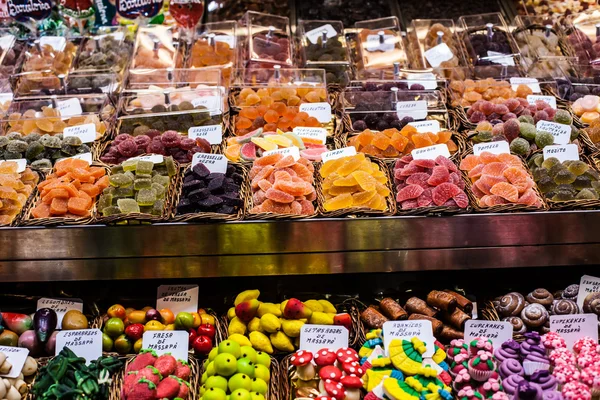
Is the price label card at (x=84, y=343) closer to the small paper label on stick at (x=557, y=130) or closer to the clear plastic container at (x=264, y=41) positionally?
the clear plastic container at (x=264, y=41)

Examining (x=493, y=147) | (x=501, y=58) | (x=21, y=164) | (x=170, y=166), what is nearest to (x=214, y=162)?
(x=170, y=166)

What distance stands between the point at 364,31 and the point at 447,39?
1.51 feet

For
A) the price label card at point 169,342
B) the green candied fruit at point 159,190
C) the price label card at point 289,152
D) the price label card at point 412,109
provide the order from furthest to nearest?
the price label card at point 412,109 → the price label card at point 289,152 → the green candied fruit at point 159,190 → the price label card at point 169,342

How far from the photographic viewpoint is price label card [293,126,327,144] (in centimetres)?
300

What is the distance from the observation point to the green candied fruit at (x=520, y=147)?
9.29 feet

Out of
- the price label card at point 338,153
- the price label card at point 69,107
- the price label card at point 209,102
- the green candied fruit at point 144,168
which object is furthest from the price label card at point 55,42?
the price label card at point 338,153

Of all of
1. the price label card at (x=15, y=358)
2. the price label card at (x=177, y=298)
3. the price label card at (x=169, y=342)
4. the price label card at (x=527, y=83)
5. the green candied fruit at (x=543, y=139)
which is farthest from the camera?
the price label card at (x=527, y=83)

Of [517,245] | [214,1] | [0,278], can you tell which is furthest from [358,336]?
[214,1]

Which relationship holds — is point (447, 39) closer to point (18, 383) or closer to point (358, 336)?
point (358, 336)

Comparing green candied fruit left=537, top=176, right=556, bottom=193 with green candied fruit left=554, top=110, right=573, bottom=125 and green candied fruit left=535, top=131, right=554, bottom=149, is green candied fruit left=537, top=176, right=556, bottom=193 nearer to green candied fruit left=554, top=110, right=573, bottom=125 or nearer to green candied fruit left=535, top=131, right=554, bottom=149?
green candied fruit left=535, top=131, right=554, bottom=149

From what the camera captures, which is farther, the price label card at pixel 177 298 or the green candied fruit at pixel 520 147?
the green candied fruit at pixel 520 147

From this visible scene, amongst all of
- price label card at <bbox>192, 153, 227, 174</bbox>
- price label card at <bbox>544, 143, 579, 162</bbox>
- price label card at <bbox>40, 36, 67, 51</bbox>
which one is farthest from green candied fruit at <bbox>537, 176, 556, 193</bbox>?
price label card at <bbox>40, 36, 67, 51</bbox>

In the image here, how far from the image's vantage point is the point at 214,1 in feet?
13.7

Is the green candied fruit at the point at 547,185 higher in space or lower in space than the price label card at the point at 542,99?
lower
